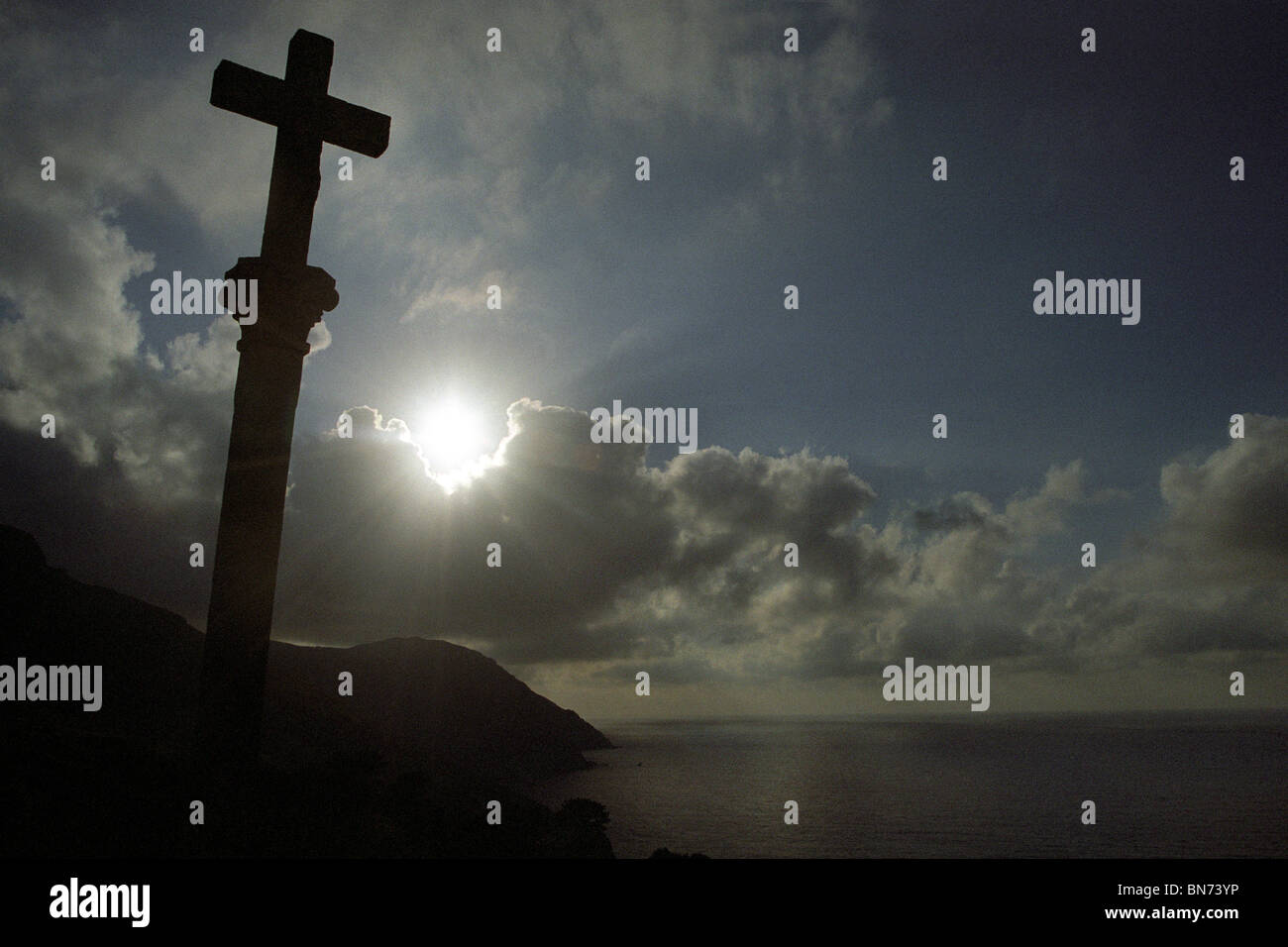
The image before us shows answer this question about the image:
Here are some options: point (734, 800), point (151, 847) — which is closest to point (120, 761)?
point (151, 847)

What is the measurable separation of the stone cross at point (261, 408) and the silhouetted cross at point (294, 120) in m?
0.01

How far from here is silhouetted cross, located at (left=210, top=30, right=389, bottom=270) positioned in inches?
298

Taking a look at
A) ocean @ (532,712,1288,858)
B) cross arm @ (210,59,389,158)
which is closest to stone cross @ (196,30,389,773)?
cross arm @ (210,59,389,158)

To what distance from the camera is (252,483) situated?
708 centimetres

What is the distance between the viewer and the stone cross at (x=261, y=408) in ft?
22.4

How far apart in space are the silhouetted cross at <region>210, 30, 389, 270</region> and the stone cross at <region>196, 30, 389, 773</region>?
0.04 ft

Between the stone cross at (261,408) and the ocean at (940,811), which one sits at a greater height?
the stone cross at (261,408)

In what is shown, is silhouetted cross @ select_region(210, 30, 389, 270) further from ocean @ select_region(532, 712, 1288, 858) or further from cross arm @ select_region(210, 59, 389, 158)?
ocean @ select_region(532, 712, 1288, 858)

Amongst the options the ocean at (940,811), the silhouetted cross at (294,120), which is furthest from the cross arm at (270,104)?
the ocean at (940,811)

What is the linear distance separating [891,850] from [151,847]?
81.7m

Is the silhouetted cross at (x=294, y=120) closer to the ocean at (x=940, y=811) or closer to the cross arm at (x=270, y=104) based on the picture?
the cross arm at (x=270, y=104)
